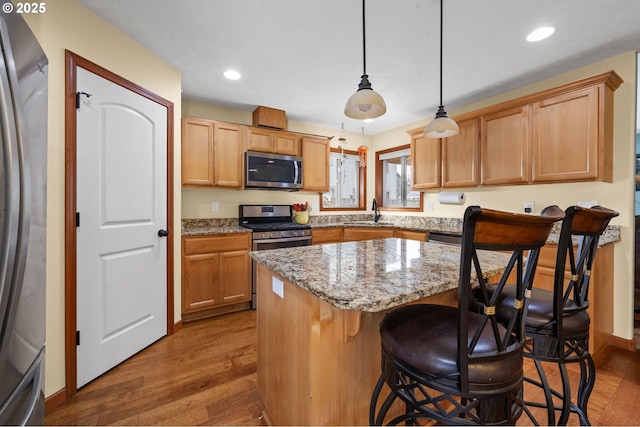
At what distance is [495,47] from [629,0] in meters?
0.70

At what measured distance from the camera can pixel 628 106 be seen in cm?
218

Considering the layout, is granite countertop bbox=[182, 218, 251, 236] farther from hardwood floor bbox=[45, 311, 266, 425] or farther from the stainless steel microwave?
hardwood floor bbox=[45, 311, 266, 425]

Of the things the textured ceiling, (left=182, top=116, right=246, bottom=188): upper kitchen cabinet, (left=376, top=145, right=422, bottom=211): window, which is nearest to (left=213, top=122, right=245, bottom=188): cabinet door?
(left=182, top=116, right=246, bottom=188): upper kitchen cabinet

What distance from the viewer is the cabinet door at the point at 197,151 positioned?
9.60ft

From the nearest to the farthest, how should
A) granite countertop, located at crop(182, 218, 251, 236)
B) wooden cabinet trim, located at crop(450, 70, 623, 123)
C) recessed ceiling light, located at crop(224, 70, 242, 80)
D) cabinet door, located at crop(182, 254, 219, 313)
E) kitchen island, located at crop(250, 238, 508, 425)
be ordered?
kitchen island, located at crop(250, 238, 508, 425) → wooden cabinet trim, located at crop(450, 70, 623, 123) → recessed ceiling light, located at crop(224, 70, 242, 80) → cabinet door, located at crop(182, 254, 219, 313) → granite countertop, located at crop(182, 218, 251, 236)

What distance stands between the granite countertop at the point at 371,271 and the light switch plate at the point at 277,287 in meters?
0.11

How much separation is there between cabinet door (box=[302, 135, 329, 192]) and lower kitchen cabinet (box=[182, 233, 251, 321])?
131 centimetres

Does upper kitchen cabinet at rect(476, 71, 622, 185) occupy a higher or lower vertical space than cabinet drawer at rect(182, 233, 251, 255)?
higher

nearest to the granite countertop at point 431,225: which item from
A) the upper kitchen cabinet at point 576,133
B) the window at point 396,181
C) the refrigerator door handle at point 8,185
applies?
the window at point 396,181

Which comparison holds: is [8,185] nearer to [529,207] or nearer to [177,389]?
[177,389]

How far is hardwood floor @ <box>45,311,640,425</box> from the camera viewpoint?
1.47 m

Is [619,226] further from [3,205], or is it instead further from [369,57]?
[3,205]

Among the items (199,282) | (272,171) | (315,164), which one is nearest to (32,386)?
(199,282)

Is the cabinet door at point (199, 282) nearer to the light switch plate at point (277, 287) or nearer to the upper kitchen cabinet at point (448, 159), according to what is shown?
the light switch plate at point (277, 287)
